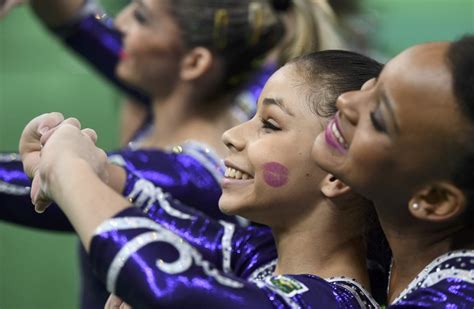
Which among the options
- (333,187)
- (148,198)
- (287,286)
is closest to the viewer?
(287,286)

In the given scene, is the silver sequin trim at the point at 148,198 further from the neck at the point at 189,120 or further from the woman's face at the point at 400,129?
the woman's face at the point at 400,129

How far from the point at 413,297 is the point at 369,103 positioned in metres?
0.19

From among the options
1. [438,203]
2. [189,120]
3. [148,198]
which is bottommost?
[189,120]

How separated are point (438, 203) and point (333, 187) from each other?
0.55 feet

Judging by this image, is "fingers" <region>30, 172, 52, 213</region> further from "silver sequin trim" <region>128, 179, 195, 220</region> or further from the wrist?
"silver sequin trim" <region>128, 179, 195, 220</region>

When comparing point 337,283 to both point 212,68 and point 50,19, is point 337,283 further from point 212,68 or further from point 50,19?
point 50,19

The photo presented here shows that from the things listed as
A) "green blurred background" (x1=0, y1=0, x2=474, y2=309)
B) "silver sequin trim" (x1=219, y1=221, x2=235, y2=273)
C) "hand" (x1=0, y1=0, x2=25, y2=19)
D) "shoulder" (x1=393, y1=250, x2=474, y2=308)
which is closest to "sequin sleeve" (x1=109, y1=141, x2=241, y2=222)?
"silver sequin trim" (x1=219, y1=221, x2=235, y2=273)

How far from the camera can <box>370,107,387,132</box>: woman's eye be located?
986mm

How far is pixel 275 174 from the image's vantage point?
1.15 m

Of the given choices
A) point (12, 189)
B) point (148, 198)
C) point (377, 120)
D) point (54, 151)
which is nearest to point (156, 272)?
point (54, 151)

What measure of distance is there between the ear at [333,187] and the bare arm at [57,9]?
106cm

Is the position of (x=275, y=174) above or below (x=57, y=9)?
above

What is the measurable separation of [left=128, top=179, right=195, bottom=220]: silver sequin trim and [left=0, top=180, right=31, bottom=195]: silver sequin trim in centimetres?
16

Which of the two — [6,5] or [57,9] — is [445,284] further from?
[57,9]
